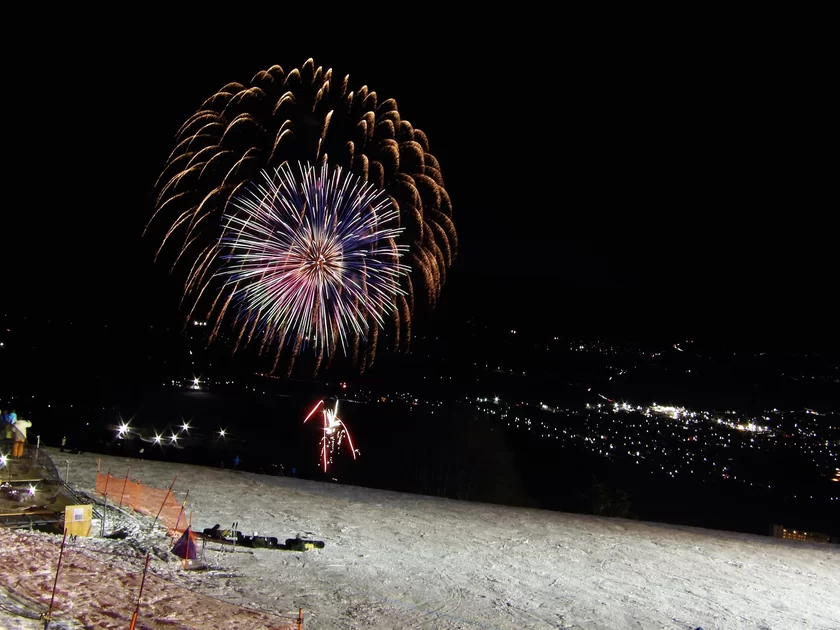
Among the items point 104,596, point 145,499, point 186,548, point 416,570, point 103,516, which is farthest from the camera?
point 145,499

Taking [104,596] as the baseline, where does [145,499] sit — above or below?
above

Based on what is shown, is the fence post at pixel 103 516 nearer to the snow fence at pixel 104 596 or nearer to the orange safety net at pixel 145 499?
the orange safety net at pixel 145 499

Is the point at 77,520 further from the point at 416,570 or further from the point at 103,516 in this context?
the point at 416,570

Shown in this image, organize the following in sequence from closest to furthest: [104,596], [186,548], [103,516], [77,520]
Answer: [104,596]
[186,548]
[77,520]
[103,516]

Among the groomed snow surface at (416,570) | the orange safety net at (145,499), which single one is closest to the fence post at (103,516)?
the groomed snow surface at (416,570)

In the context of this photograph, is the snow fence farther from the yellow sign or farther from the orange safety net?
the orange safety net

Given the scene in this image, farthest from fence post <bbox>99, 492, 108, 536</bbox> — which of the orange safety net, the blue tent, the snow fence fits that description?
the blue tent

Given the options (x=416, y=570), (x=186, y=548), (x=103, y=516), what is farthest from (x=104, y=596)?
(x=416, y=570)
